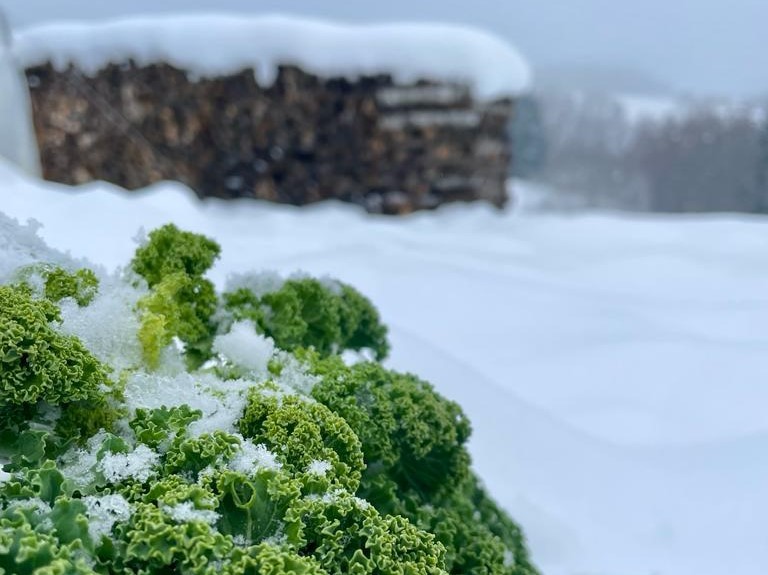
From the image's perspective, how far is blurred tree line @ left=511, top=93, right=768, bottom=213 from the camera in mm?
7590

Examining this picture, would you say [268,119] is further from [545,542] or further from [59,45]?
[545,542]

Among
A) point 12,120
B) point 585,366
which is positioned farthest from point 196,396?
point 12,120

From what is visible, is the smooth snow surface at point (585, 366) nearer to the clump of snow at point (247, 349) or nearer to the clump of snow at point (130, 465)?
the clump of snow at point (247, 349)

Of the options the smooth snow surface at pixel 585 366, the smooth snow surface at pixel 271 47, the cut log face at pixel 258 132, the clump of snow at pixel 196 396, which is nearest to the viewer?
the clump of snow at pixel 196 396

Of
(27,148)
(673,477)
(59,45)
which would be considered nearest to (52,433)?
(673,477)

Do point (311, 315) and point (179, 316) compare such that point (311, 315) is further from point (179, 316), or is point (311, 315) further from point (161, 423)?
Result: point (161, 423)

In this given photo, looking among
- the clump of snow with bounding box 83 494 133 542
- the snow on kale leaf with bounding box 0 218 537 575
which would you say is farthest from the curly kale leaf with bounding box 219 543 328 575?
the clump of snow with bounding box 83 494 133 542

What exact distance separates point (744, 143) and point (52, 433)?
24.5 ft

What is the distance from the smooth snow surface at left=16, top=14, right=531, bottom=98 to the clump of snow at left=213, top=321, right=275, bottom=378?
6.12m

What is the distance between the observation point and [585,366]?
11.7 ft

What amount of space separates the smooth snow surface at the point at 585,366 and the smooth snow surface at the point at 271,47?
9.09ft

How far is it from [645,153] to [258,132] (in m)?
5.21

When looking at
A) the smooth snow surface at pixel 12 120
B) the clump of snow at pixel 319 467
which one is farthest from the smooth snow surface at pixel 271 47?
the clump of snow at pixel 319 467

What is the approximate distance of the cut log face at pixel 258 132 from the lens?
7.48m
